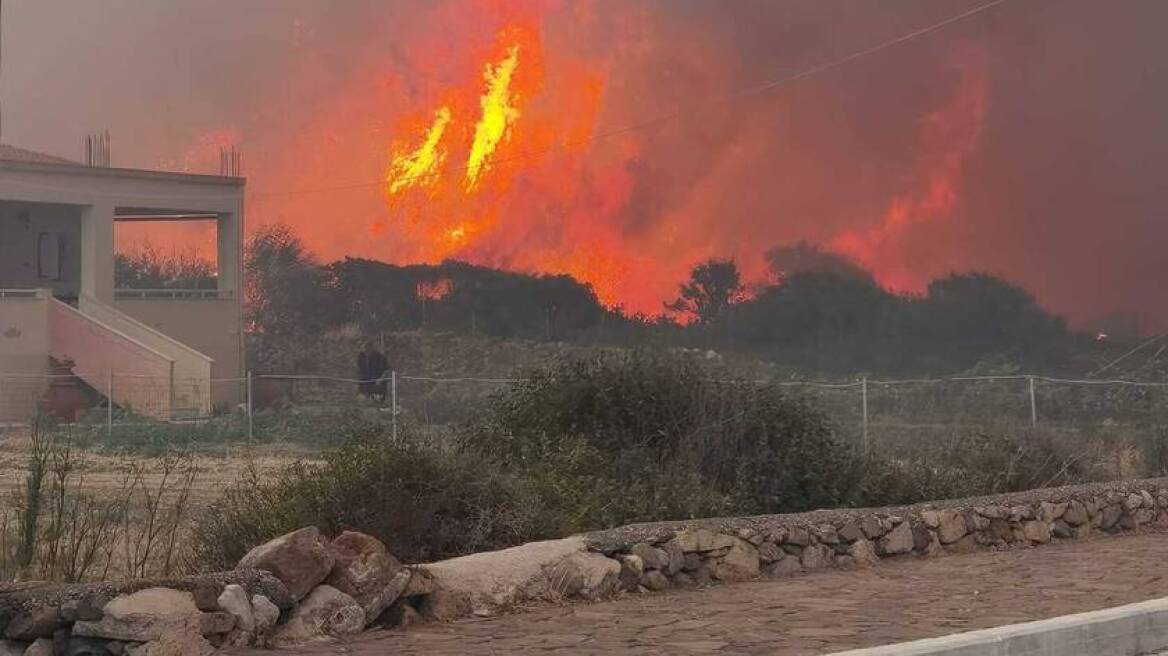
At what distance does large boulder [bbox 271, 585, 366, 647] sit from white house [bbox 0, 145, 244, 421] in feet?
96.2

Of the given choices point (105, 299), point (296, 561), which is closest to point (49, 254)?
point (105, 299)

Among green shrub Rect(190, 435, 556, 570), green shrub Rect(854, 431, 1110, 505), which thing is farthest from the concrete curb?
green shrub Rect(854, 431, 1110, 505)

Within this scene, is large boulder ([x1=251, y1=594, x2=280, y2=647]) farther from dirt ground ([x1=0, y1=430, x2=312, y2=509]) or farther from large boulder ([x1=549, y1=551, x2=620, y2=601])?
dirt ground ([x1=0, y1=430, x2=312, y2=509])

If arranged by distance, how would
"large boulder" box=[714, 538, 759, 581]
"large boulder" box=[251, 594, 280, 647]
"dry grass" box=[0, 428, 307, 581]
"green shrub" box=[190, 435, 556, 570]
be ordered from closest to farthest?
"large boulder" box=[251, 594, 280, 647] → "dry grass" box=[0, 428, 307, 581] → "green shrub" box=[190, 435, 556, 570] → "large boulder" box=[714, 538, 759, 581]

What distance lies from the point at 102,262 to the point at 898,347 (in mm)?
32150

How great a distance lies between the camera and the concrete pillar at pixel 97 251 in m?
43.4

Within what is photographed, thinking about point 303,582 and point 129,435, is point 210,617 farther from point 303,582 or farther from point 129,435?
point 129,435

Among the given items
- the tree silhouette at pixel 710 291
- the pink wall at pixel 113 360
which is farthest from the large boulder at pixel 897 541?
the tree silhouette at pixel 710 291

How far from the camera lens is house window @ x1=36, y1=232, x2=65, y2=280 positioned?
44.9m

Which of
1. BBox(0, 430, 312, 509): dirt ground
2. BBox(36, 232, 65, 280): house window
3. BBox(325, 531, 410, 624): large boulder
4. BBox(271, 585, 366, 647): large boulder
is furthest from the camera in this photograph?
BBox(36, 232, 65, 280): house window

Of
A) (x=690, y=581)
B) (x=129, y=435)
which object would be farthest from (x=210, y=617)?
(x=129, y=435)

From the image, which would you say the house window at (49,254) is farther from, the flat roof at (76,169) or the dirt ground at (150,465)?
the dirt ground at (150,465)

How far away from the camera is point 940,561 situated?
42.0ft

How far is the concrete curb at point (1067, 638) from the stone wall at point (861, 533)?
9.40ft
